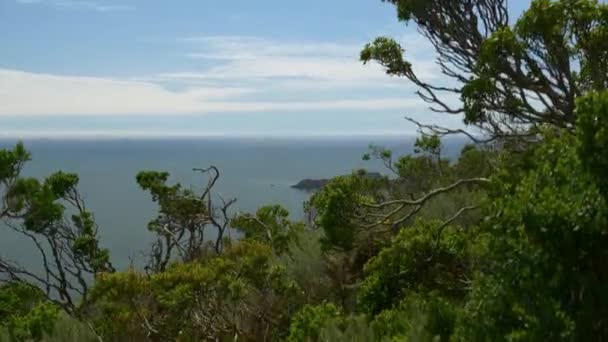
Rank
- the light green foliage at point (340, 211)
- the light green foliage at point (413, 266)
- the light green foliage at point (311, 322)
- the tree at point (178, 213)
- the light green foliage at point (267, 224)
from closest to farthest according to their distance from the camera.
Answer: the light green foliage at point (311, 322), the light green foliage at point (413, 266), the light green foliage at point (340, 211), the light green foliage at point (267, 224), the tree at point (178, 213)

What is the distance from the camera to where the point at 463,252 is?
19.0ft

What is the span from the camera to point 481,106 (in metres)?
6.25

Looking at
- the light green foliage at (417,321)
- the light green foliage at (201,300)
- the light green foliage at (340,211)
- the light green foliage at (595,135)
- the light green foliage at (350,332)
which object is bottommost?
the light green foliage at (201,300)

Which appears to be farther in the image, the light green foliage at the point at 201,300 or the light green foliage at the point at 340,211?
the light green foliage at the point at 201,300

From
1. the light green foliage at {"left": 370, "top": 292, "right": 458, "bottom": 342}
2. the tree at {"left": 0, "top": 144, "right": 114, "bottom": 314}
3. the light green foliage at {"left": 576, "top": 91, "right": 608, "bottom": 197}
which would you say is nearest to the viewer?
the light green foliage at {"left": 576, "top": 91, "right": 608, "bottom": 197}

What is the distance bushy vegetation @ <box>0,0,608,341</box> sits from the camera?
134 inches

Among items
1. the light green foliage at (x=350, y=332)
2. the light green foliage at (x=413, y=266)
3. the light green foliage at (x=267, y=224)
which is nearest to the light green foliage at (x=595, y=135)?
the light green foliage at (x=350, y=332)

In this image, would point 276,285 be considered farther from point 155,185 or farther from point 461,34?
point 155,185

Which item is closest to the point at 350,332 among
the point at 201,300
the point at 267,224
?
the point at 201,300

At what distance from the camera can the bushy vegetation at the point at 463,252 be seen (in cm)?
340

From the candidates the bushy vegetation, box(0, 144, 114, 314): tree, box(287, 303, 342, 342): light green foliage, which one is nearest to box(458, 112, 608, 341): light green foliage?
the bushy vegetation

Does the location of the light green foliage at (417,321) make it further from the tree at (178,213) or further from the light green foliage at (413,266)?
the tree at (178,213)

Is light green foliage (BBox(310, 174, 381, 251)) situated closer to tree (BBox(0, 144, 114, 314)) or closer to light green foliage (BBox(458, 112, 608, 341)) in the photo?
light green foliage (BBox(458, 112, 608, 341))

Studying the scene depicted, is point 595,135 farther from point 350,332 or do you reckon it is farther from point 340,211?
point 340,211
